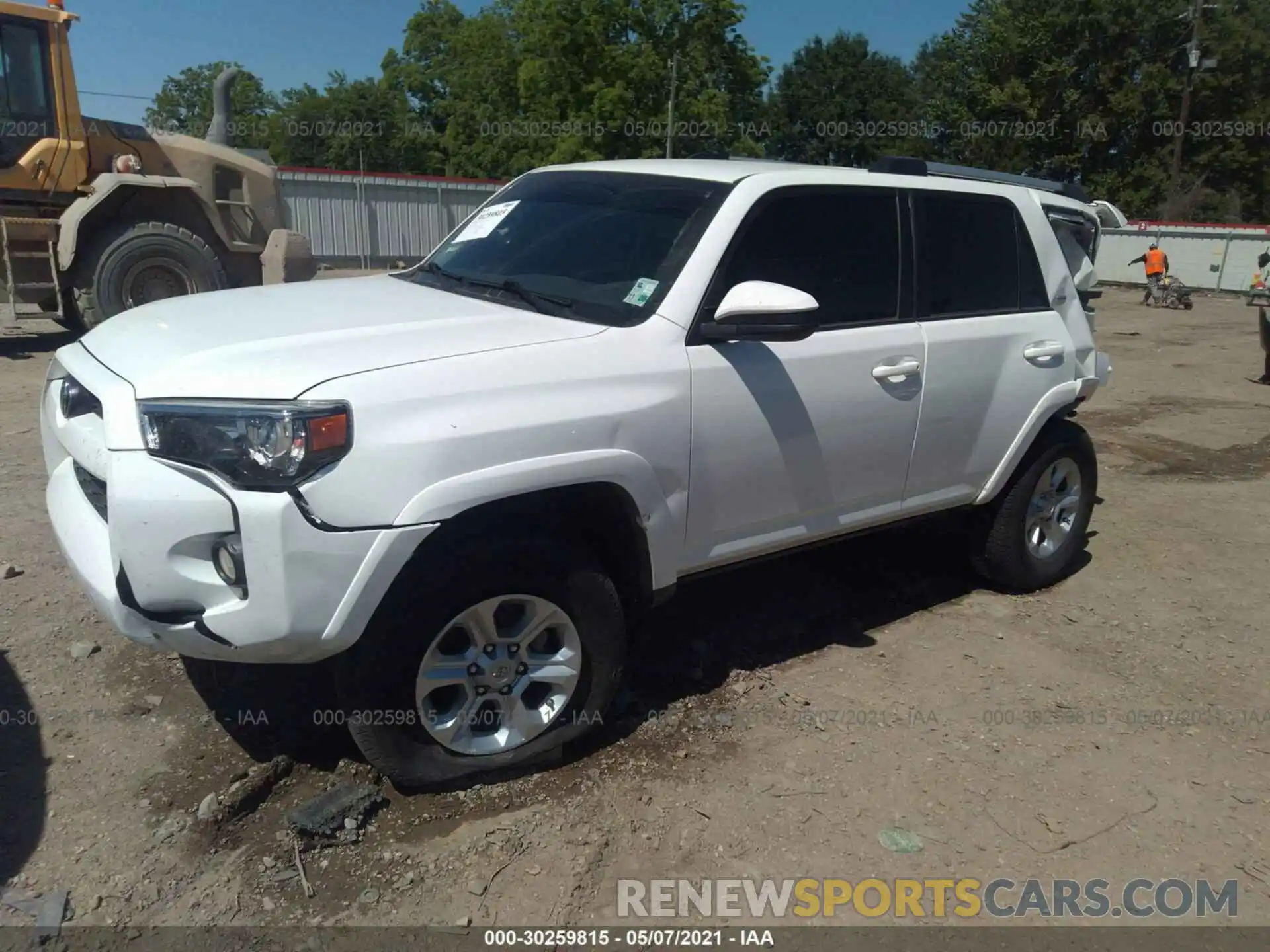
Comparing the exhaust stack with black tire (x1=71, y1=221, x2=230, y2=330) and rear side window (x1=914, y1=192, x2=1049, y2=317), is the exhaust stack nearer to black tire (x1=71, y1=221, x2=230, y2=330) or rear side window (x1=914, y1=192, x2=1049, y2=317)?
black tire (x1=71, y1=221, x2=230, y2=330)

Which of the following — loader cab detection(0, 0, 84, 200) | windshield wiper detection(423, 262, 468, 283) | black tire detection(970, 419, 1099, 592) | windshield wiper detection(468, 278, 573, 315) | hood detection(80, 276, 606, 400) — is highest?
loader cab detection(0, 0, 84, 200)

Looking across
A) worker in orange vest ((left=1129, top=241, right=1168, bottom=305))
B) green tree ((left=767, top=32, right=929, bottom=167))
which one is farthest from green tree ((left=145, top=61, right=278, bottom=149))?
worker in orange vest ((left=1129, top=241, right=1168, bottom=305))

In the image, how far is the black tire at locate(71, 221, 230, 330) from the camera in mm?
9773

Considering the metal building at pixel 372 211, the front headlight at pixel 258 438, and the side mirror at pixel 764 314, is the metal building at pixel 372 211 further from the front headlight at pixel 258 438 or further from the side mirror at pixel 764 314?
the front headlight at pixel 258 438

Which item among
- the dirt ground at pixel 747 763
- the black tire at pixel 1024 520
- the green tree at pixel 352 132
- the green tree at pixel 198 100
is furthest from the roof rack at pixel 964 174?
the green tree at pixel 198 100

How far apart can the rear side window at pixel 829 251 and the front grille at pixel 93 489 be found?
6.73ft

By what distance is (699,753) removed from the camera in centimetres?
345

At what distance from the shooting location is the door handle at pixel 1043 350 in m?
4.50

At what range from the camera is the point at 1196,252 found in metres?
29.0

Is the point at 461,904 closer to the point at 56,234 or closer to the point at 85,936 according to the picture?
the point at 85,936

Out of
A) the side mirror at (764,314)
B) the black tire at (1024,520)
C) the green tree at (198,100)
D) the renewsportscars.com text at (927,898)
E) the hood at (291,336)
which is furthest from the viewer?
the green tree at (198,100)

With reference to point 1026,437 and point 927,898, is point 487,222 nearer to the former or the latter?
point 1026,437

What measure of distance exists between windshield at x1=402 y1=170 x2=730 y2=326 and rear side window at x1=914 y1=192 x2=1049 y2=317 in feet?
3.59

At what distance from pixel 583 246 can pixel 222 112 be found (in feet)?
34.8
